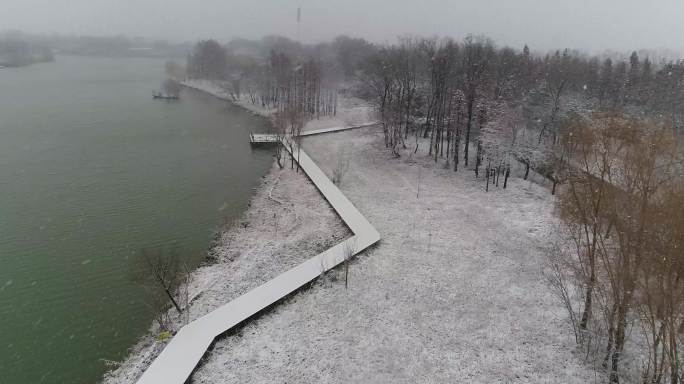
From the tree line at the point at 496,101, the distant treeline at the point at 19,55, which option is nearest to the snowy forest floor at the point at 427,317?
the tree line at the point at 496,101

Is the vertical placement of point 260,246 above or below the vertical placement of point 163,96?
below

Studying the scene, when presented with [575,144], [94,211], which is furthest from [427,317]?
[94,211]

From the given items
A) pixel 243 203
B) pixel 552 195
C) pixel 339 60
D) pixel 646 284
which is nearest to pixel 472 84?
pixel 552 195

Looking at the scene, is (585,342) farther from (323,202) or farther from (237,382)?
(323,202)

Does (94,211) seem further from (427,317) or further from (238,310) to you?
(427,317)

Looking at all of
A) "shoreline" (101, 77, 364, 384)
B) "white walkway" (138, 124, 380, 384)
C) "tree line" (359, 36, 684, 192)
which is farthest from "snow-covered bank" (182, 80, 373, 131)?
"white walkway" (138, 124, 380, 384)

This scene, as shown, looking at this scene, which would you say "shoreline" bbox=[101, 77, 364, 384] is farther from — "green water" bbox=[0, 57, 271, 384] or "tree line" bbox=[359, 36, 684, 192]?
"tree line" bbox=[359, 36, 684, 192]

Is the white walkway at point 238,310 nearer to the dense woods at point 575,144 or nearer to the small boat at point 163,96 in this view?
the dense woods at point 575,144
